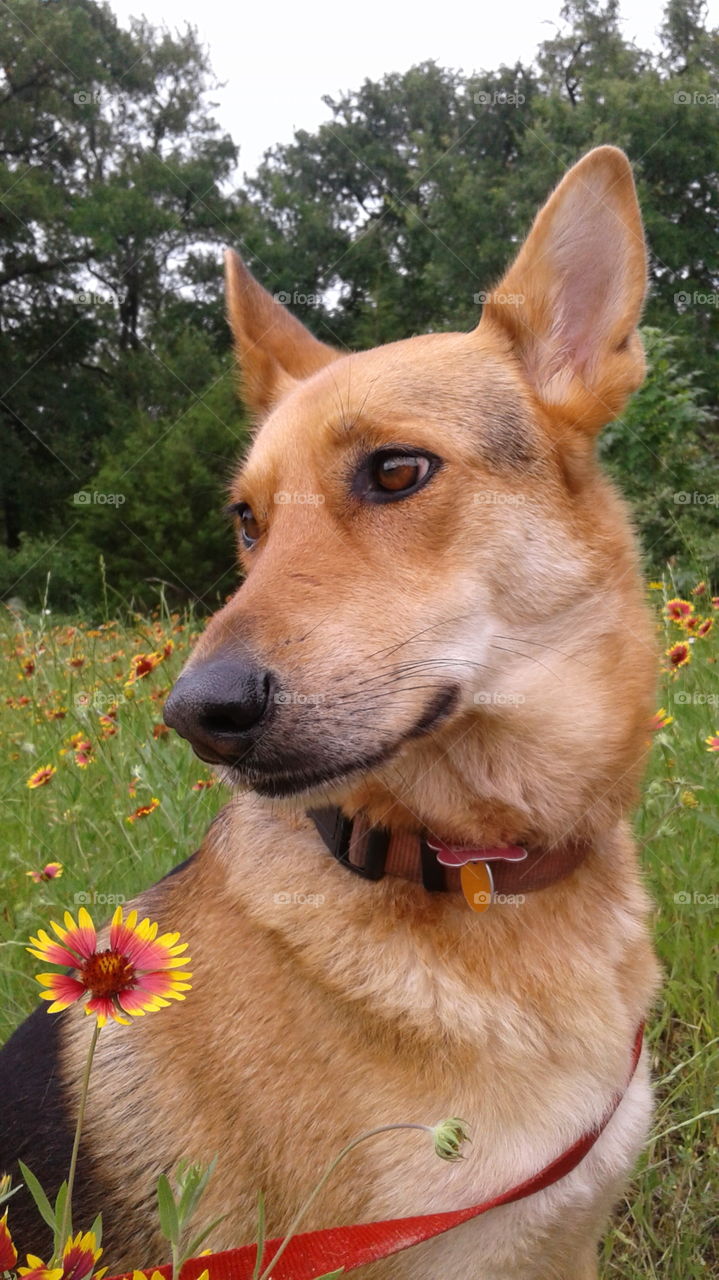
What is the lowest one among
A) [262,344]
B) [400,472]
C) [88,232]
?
[400,472]

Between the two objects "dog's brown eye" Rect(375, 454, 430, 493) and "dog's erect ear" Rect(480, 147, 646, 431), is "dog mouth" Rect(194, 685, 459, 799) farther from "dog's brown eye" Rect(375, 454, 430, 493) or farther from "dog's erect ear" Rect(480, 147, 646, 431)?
"dog's erect ear" Rect(480, 147, 646, 431)

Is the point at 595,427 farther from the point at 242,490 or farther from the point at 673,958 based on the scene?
the point at 673,958

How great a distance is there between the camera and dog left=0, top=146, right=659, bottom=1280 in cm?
179

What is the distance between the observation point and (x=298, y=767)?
1858 mm

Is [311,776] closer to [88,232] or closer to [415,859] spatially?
[415,859]

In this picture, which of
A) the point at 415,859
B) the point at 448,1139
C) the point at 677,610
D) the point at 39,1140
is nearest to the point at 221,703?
the point at 415,859

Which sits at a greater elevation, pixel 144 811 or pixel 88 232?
pixel 88 232

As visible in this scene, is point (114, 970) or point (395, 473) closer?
point (114, 970)

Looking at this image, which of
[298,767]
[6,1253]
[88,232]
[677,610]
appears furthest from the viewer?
[88,232]

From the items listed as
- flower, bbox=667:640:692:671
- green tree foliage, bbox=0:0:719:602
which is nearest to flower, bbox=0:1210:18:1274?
flower, bbox=667:640:692:671

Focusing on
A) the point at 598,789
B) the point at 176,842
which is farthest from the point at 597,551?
the point at 176,842

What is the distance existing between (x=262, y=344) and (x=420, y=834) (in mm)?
1880

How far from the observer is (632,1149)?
205cm

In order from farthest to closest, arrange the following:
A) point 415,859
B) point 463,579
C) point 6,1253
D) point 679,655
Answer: point 679,655 → point 463,579 → point 415,859 → point 6,1253
